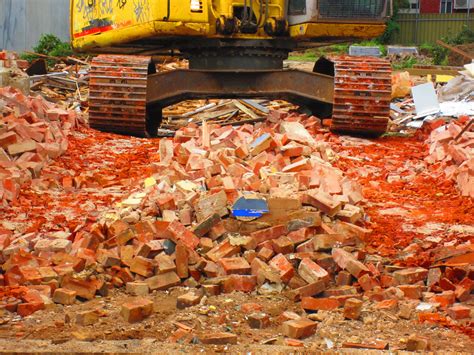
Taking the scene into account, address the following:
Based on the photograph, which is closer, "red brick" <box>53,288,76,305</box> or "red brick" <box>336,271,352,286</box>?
"red brick" <box>53,288,76,305</box>

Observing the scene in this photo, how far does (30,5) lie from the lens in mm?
27625

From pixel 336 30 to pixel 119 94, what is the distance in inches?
120

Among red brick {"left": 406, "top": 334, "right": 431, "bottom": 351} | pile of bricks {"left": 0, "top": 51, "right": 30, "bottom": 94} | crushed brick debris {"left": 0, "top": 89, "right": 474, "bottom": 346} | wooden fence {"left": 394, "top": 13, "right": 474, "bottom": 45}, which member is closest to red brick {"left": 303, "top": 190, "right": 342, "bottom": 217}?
crushed brick debris {"left": 0, "top": 89, "right": 474, "bottom": 346}

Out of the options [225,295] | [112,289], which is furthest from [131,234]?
[225,295]

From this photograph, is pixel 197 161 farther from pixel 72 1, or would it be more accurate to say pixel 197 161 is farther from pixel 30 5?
pixel 30 5

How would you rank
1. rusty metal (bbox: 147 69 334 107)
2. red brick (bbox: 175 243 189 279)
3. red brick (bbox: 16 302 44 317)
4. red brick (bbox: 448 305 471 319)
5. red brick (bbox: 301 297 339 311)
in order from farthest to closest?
rusty metal (bbox: 147 69 334 107) < red brick (bbox: 175 243 189 279) < red brick (bbox: 301 297 339 311) < red brick (bbox: 16 302 44 317) < red brick (bbox: 448 305 471 319)

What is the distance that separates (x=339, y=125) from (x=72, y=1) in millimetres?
5261

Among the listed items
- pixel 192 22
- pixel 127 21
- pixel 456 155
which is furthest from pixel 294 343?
pixel 127 21

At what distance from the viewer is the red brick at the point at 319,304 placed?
599 centimetres

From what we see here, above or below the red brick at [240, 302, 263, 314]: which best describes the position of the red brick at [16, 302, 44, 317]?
below

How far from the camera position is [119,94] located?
41.8 ft

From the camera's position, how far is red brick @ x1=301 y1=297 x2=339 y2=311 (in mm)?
5988

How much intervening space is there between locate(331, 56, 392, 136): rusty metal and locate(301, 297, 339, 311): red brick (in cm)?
674

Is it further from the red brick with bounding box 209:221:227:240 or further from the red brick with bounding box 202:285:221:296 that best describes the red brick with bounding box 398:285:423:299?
the red brick with bounding box 209:221:227:240
